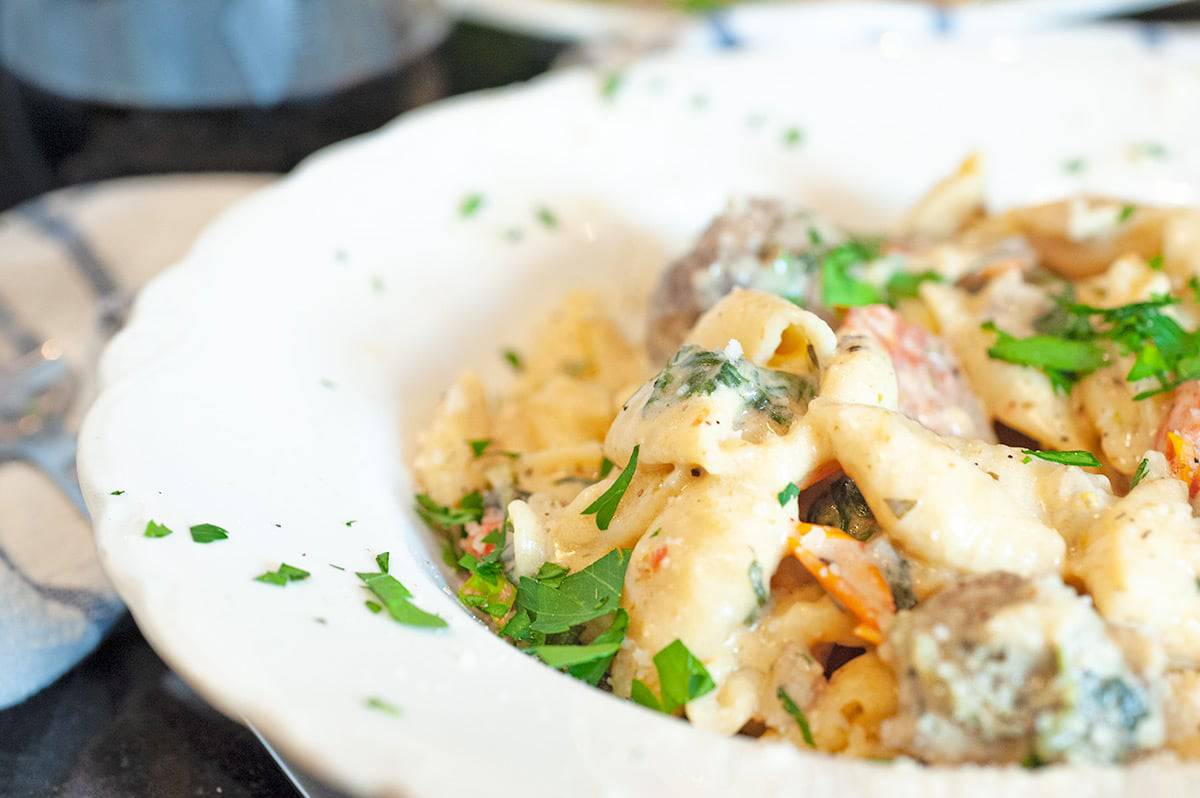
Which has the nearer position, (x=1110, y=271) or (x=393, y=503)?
(x=393, y=503)

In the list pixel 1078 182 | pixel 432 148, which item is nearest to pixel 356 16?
pixel 432 148

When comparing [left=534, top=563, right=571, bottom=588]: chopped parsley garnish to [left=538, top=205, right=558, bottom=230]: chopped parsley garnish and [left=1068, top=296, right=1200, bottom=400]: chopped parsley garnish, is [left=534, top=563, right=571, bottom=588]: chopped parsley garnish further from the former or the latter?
[left=538, top=205, right=558, bottom=230]: chopped parsley garnish

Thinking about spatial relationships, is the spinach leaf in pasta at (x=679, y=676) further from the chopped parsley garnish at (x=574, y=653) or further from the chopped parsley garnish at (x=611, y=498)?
the chopped parsley garnish at (x=611, y=498)

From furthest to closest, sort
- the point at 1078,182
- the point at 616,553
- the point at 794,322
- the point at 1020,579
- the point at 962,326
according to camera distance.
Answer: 1. the point at 1078,182
2. the point at 962,326
3. the point at 794,322
4. the point at 616,553
5. the point at 1020,579

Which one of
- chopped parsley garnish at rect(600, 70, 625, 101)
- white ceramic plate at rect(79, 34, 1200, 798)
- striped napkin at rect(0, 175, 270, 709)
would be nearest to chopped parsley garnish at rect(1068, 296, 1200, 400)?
white ceramic plate at rect(79, 34, 1200, 798)

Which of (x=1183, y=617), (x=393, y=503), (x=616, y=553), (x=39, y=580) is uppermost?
(x=1183, y=617)

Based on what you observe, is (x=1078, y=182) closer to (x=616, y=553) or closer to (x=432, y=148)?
(x=432, y=148)
